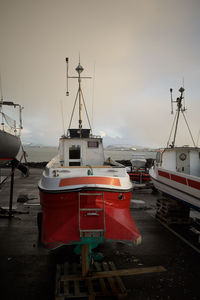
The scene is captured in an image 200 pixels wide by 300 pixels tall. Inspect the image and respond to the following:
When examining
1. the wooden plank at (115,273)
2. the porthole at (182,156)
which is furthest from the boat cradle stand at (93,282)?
the porthole at (182,156)

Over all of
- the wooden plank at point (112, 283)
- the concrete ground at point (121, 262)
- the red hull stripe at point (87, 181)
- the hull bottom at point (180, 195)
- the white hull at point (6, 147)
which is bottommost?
the concrete ground at point (121, 262)

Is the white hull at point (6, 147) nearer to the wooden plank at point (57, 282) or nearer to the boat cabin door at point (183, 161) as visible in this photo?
the wooden plank at point (57, 282)

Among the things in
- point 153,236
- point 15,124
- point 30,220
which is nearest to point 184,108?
point 153,236

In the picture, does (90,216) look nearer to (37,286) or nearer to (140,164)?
(37,286)

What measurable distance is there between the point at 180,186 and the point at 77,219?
15.4 feet

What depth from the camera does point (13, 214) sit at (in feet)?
29.3

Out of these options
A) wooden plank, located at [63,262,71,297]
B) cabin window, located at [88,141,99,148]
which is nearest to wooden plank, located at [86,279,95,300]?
wooden plank, located at [63,262,71,297]

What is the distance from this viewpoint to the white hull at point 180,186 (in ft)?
21.7

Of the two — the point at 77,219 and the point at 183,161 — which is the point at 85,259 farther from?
the point at 183,161

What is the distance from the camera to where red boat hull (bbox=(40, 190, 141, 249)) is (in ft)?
14.6

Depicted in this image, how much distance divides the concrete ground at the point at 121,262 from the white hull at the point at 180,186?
55.1 inches

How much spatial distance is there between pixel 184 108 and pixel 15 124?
13.0m

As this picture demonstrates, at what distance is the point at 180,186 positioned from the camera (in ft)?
24.8

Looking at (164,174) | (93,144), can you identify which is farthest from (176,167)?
(93,144)
